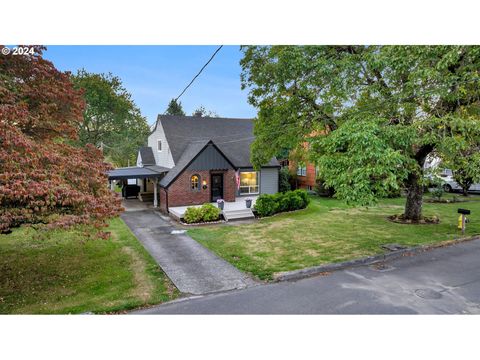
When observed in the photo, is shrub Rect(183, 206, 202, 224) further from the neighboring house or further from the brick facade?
the neighboring house

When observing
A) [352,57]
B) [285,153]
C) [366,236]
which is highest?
[352,57]

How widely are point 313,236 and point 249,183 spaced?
27.4ft

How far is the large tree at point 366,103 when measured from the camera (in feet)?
20.4

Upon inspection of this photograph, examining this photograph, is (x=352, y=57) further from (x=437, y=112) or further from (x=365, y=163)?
(x=365, y=163)

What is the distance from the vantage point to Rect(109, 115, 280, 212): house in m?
14.2

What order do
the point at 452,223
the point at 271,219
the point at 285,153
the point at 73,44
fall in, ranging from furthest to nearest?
1. the point at 285,153
2. the point at 271,219
3. the point at 452,223
4. the point at 73,44

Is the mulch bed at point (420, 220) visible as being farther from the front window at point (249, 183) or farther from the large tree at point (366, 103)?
the front window at point (249, 183)

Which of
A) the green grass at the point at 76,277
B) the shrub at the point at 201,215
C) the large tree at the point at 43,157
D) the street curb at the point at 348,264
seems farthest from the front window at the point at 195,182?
the street curb at the point at 348,264

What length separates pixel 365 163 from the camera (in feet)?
20.5

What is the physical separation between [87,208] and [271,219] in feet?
26.5

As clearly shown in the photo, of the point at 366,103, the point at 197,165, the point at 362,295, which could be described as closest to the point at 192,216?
the point at 197,165

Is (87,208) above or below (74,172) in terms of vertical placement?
below

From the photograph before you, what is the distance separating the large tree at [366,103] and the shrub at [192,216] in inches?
155
